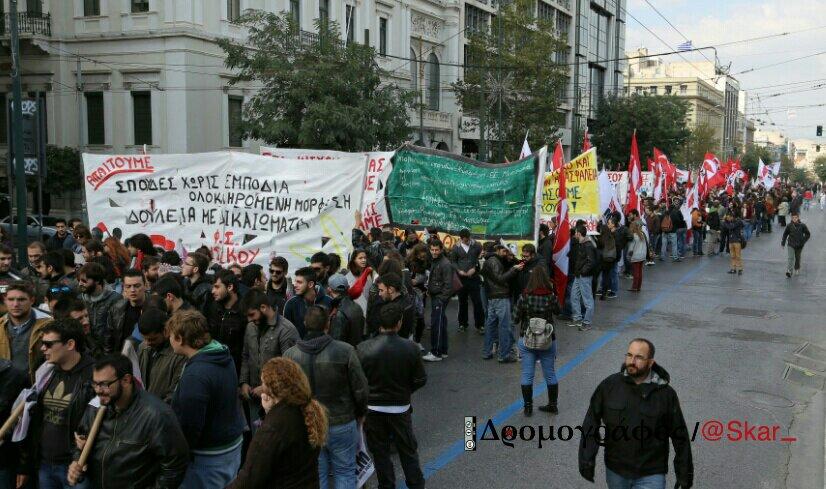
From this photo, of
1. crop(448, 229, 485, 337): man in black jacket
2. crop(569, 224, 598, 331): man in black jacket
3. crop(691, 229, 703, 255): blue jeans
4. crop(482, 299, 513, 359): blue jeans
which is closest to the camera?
crop(482, 299, 513, 359): blue jeans

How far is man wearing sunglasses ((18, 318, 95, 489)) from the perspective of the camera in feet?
15.2

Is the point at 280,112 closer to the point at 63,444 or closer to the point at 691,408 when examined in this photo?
the point at 691,408

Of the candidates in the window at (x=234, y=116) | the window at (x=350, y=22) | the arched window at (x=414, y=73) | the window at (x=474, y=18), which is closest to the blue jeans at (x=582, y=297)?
the window at (x=234, y=116)

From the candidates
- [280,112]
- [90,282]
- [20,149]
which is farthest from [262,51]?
[90,282]

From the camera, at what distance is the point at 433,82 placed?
4209 cm

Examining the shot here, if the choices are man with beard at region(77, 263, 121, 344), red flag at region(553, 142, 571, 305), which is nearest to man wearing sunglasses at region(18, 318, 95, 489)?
man with beard at region(77, 263, 121, 344)

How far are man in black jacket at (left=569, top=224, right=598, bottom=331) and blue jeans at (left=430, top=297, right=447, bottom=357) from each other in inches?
122

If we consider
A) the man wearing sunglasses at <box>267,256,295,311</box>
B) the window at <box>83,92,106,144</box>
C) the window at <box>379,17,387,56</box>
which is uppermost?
the window at <box>379,17,387,56</box>

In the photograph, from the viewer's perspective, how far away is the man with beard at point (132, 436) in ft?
13.5

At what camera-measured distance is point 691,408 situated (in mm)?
8422

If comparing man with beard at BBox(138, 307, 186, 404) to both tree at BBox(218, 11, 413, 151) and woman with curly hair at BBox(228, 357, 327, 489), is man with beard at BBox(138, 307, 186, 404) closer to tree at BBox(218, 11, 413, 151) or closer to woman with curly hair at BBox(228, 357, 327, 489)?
woman with curly hair at BBox(228, 357, 327, 489)

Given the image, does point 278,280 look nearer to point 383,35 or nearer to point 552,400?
point 552,400

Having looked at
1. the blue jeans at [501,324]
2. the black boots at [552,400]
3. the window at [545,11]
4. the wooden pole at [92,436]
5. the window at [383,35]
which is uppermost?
the window at [545,11]

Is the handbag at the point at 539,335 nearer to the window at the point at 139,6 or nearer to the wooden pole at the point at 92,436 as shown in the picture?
the wooden pole at the point at 92,436
